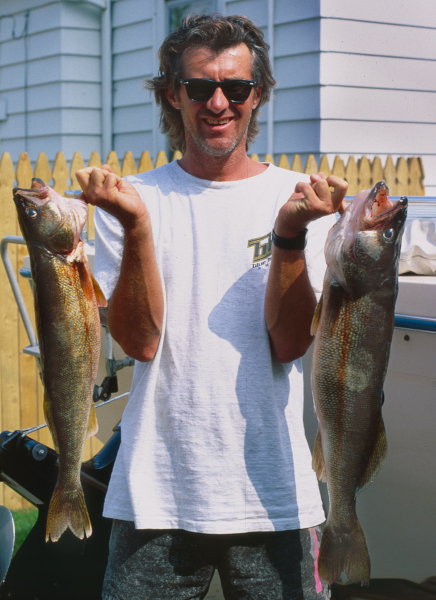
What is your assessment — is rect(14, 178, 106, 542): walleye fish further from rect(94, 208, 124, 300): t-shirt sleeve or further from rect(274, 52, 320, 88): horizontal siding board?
rect(274, 52, 320, 88): horizontal siding board

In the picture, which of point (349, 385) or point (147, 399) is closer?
point (349, 385)

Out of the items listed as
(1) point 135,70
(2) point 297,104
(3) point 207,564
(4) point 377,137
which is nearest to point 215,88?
(3) point 207,564

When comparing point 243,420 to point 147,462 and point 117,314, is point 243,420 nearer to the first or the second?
point 147,462

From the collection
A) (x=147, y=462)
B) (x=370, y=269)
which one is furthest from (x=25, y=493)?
(x=370, y=269)

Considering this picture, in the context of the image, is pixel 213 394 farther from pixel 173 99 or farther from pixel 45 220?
pixel 173 99

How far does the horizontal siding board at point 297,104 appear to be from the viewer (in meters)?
6.69

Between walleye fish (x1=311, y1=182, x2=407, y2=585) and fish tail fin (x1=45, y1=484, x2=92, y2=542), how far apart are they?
730 millimetres

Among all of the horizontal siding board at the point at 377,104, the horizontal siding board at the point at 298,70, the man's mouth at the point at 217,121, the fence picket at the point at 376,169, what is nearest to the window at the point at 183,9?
the horizontal siding board at the point at 298,70

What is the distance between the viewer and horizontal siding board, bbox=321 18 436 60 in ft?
21.6

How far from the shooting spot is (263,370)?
203 centimetres

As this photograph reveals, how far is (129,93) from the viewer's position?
8328 millimetres

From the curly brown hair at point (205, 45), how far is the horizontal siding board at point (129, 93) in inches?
229

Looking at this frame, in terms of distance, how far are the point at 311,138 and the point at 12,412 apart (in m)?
4.16

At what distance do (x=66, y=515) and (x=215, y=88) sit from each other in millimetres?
1434
